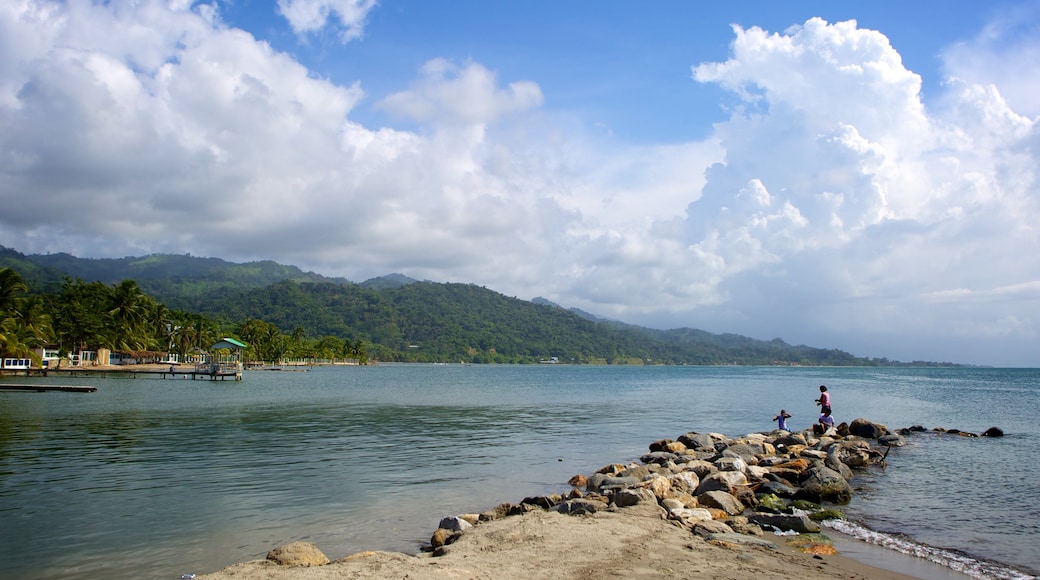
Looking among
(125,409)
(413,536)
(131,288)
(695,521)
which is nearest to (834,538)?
(695,521)

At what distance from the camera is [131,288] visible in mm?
97438

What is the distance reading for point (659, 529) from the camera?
11.8 m

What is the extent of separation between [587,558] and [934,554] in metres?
6.74

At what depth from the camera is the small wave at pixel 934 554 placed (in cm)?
1048

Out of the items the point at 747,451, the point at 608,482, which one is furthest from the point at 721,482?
the point at 747,451

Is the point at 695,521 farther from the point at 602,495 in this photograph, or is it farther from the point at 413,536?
the point at 413,536

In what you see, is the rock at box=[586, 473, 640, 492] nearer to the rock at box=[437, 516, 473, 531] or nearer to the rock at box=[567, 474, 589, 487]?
the rock at box=[567, 474, 589, 487]

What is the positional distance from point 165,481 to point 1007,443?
1281 inches

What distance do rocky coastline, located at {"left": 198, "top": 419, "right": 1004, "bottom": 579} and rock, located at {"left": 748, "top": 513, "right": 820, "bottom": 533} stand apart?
19 millimetres

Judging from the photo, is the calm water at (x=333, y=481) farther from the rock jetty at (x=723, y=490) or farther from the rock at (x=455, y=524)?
the rock jetty at (x=723, y=490)

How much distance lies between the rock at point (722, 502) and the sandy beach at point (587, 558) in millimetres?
1880

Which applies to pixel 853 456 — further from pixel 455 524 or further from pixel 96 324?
pixel 96 324

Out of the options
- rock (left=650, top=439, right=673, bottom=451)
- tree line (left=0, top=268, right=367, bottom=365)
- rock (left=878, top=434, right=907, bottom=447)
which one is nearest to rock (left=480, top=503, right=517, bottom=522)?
rock (left=650, top=439, right=673, bottom=451)

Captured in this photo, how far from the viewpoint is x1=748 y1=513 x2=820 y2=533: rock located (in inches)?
490
